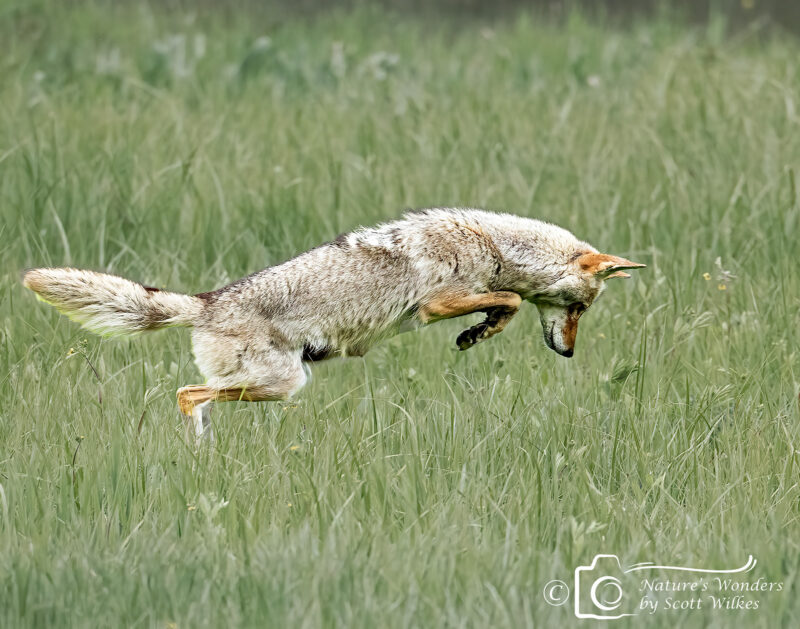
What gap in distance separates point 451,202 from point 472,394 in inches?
98.7

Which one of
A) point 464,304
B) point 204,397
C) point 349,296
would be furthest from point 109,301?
point 464,304

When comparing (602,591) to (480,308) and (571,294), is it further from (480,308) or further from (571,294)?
(571,294)

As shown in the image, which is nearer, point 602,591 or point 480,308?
point 602,591

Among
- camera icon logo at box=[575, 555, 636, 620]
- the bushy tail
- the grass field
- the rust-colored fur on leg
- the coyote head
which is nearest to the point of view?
camera icon logo at box=[575, 555, 636, 620]

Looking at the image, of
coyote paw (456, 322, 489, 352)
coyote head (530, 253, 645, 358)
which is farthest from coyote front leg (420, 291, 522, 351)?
coyote head (530, 253, 645, 358)

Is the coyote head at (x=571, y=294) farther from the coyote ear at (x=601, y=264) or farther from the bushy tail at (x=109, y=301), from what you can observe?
the bushy tail at (x=109, y=301)

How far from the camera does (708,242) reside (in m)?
7.34

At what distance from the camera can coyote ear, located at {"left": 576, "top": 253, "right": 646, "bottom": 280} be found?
5047 mm

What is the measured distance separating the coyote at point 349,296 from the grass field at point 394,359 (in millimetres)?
A: 278

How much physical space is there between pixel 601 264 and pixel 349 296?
1.03 meters

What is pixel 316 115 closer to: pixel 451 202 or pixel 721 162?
pixel 451 202

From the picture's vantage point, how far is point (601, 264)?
5086 mm

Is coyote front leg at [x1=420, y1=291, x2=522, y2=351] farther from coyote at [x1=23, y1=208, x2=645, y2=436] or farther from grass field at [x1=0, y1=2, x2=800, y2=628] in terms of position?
grass field at [x1=0, y1=2, x2=800, y2=628]

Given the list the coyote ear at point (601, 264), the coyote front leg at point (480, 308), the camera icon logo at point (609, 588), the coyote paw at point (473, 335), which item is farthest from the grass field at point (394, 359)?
the coyote ear at point (601, 264)
